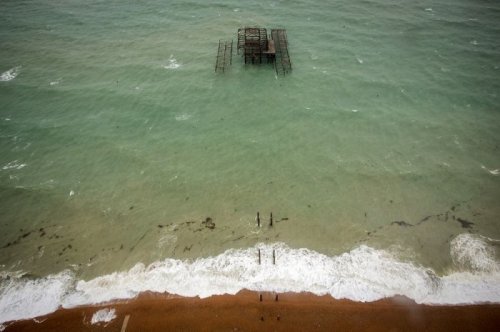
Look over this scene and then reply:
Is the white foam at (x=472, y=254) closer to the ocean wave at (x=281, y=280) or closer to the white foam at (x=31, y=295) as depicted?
the ocean wave at (x=281, y=280)

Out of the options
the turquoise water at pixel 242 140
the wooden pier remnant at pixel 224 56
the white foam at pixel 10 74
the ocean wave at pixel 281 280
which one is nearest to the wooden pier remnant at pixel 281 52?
the turquoise water at pixel 242 140

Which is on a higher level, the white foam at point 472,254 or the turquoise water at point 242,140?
the turquoise water at point 242,140

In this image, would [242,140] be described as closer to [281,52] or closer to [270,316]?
[270,316]

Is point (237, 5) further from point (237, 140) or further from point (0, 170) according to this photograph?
point (0, 170)

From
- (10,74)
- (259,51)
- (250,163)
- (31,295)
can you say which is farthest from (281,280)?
(10,74)

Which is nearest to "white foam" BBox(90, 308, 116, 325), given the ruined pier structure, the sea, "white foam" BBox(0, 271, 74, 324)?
the sea

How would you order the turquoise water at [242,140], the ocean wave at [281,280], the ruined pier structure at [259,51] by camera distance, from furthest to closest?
the ruined pier structure at [259,51] < the turquoise water at [242,140] < the ocean wave at [281,280]
